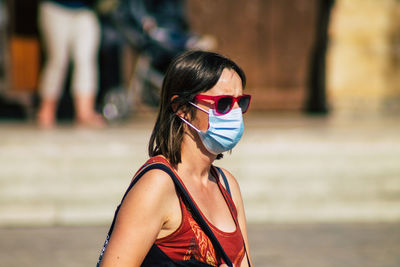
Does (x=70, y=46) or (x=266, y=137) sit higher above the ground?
(x=70, y=46)

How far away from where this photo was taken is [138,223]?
209 centimetres

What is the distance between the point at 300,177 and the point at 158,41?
2.75 meters

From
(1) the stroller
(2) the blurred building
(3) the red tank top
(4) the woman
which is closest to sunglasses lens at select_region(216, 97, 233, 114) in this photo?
(4) the woman

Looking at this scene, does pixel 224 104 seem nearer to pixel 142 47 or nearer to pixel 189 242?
pixel 189 242

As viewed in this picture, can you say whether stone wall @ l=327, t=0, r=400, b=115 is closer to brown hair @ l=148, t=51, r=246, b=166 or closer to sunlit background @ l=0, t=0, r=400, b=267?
sunlit background @ l=0, t=0, r=400, b=267

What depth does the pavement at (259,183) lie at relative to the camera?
5820 millimetres

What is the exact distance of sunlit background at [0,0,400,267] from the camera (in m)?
5.65

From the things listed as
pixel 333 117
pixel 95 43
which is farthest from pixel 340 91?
pixel 95 43

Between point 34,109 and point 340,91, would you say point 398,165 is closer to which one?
point 340,91

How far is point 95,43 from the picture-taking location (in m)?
7.90

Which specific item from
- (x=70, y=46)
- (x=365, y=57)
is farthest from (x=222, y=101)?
(x=365, y=57)

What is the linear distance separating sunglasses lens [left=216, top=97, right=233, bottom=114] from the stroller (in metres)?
5.76

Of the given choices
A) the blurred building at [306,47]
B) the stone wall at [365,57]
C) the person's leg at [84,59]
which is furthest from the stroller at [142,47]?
the stone wall at [365,57]

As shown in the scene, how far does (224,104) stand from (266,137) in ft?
14.9
